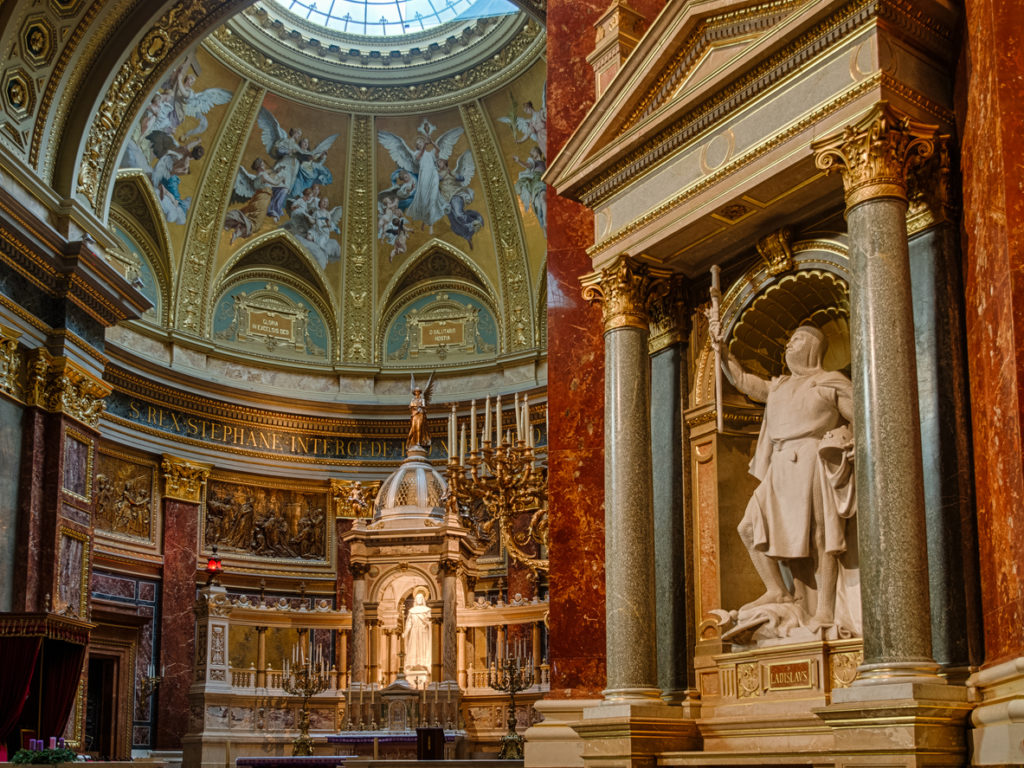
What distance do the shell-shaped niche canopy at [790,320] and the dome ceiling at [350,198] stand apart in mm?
16180

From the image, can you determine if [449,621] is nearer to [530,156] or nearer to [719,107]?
[530,156]

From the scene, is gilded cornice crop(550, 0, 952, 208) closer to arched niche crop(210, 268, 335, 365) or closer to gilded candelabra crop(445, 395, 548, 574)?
gilded candelabra crop(445, 395, 548, 574)

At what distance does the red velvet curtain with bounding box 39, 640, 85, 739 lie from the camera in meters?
14.3

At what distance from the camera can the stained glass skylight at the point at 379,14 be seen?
26.0m

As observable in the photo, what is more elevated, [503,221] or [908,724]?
[503,221]

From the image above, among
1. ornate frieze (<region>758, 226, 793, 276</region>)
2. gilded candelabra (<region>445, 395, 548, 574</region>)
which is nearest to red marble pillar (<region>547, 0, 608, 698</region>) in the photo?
ornate frieze (<region>758, 226, 793, 276</region>)

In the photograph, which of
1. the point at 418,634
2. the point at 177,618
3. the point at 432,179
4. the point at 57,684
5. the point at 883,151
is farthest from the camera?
the point at 432,179

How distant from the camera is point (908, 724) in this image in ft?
20.1

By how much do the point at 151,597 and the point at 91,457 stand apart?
17.4 ft

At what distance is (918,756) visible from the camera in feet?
20.0

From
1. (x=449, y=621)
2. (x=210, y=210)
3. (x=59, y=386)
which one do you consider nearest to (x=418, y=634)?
(x=449, y=621)

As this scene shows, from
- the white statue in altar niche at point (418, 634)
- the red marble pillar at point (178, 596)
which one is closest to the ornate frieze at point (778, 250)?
the white statue in altar niche at point (418, 634)

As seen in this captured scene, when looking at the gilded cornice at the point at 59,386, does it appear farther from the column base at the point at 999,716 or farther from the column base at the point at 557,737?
the column base at the point at 999,716

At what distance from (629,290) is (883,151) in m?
2.49
